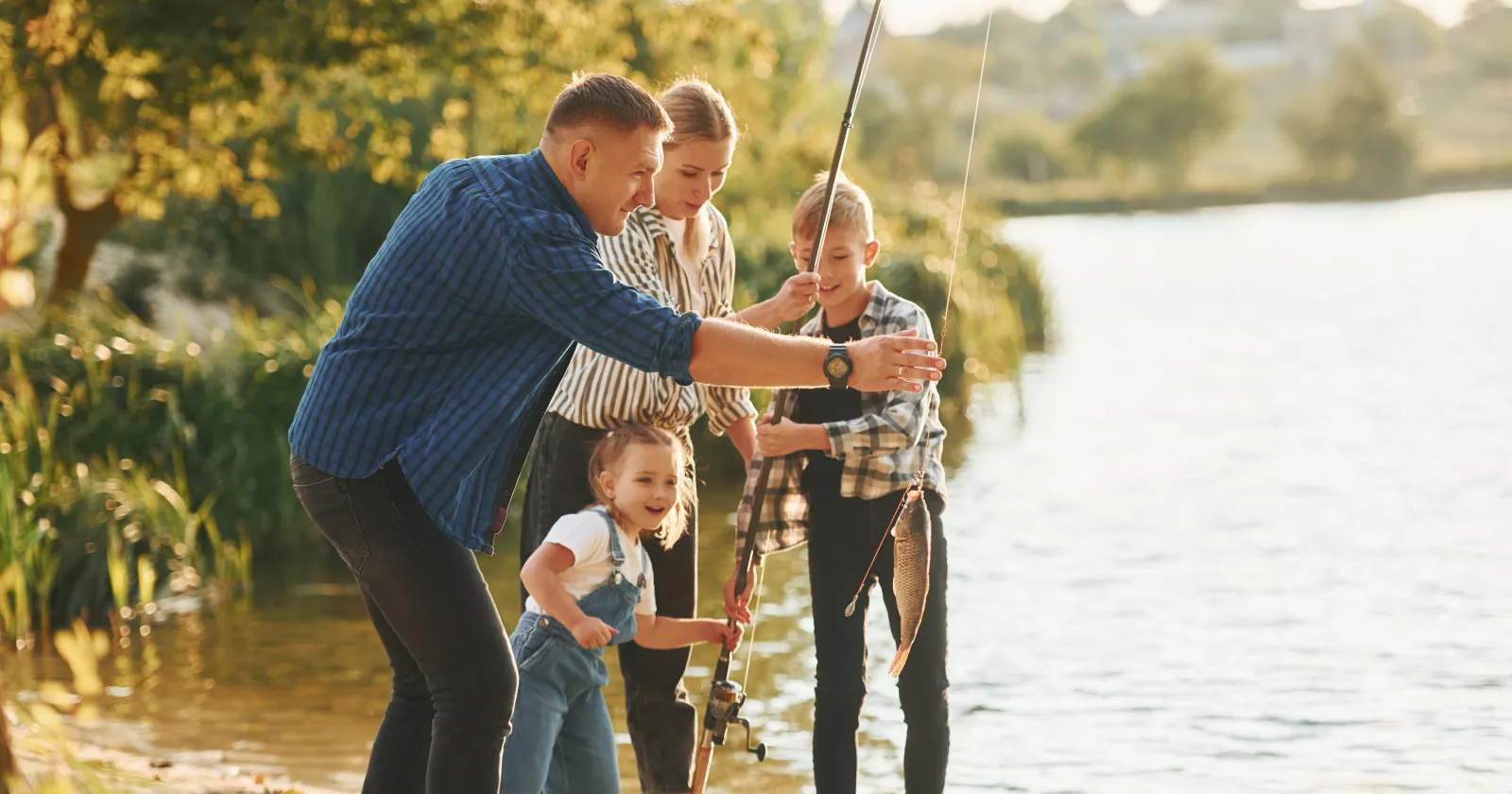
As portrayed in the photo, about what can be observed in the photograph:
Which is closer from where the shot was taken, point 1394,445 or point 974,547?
point 974,547

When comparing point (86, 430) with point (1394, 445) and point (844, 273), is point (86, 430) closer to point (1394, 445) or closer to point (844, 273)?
point (844, 273)

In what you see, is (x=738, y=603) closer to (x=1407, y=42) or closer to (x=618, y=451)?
(x=618, y=451)

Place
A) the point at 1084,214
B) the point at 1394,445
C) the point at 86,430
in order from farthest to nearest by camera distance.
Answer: the point at 1084,214
the point at 1394,445
the point at 86,430

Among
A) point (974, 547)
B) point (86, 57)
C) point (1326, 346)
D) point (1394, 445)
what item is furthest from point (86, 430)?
point (1326, 346)

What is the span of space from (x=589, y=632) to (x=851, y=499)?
0.77 m

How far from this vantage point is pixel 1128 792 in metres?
5.50

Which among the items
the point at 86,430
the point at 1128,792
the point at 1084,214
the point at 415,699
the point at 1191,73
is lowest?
the point at 1128,792

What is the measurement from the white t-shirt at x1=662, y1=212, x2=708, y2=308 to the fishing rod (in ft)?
1.03

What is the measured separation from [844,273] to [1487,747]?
3.22 meters

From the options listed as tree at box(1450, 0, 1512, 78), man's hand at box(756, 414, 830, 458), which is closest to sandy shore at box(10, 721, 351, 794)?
man's hand at box(756, 414, 830, 458)

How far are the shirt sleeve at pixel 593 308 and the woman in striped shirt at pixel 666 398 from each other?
769mm

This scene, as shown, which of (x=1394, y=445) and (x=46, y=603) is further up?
(x=1394, y=445)

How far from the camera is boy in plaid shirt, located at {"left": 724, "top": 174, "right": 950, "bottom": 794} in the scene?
4.14 metres

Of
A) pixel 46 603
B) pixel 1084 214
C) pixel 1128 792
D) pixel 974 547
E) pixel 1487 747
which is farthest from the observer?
pixel 1084 214
